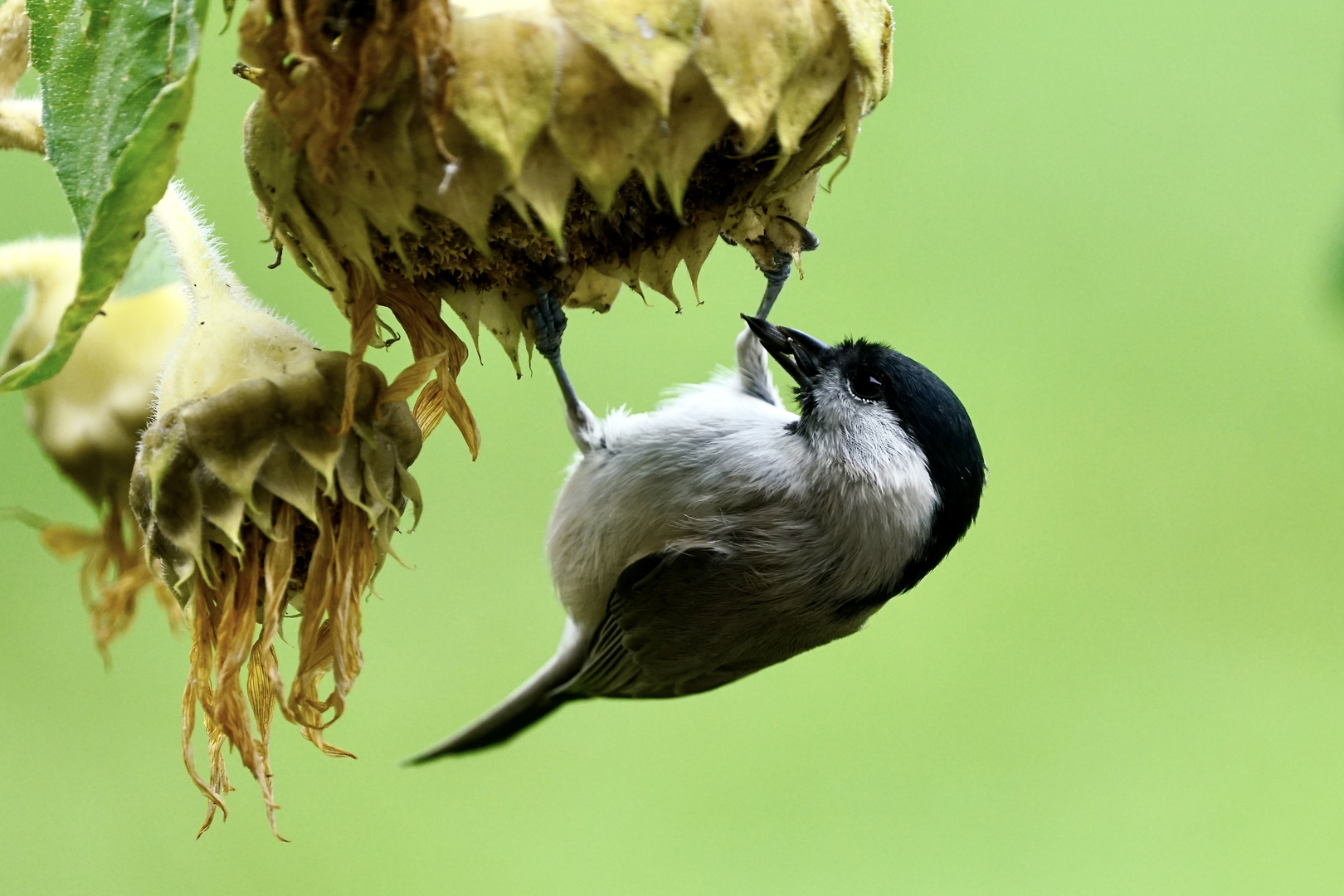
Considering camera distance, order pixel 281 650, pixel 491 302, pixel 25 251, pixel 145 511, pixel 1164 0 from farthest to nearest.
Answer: pixel 1164 0
pixel 281 650
pixel 25 251
pixel 491 302
pixel 145 511

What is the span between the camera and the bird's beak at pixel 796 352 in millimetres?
1432

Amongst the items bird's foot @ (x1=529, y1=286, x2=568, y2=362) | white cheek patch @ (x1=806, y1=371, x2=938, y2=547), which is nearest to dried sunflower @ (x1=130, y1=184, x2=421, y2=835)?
bird's foot @ (x1=529, y1=286, x2=568, y2=362)

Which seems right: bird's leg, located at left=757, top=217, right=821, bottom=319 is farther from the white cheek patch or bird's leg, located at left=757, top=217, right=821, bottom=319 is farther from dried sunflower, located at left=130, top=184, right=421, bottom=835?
dried sunflower, located at left=130, top=184, right=421, bottom=835

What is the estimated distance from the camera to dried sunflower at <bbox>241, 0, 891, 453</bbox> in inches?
21.8

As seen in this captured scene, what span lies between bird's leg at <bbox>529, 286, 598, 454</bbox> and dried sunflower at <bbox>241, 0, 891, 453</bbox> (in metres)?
0.16

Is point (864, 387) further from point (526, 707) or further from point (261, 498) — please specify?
point (261, 498)

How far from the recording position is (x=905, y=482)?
145cm

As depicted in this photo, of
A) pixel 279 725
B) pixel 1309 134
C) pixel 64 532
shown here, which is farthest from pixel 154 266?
pixel 1309 134

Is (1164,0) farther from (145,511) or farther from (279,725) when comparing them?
(145,511)

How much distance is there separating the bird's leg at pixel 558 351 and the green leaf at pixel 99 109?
0.28 metres

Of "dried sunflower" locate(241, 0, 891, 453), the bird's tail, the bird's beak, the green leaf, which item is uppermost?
"dried sunflower" locate(241, 0, 891, 453)

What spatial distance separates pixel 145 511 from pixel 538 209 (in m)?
0.29

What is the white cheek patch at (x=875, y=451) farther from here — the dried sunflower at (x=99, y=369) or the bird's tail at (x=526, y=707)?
the dried sunflower at (x=99, y=369)

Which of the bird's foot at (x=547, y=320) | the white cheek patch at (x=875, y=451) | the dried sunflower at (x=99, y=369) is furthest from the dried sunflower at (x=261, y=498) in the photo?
the white cheek patch at (x=875, y=451)
